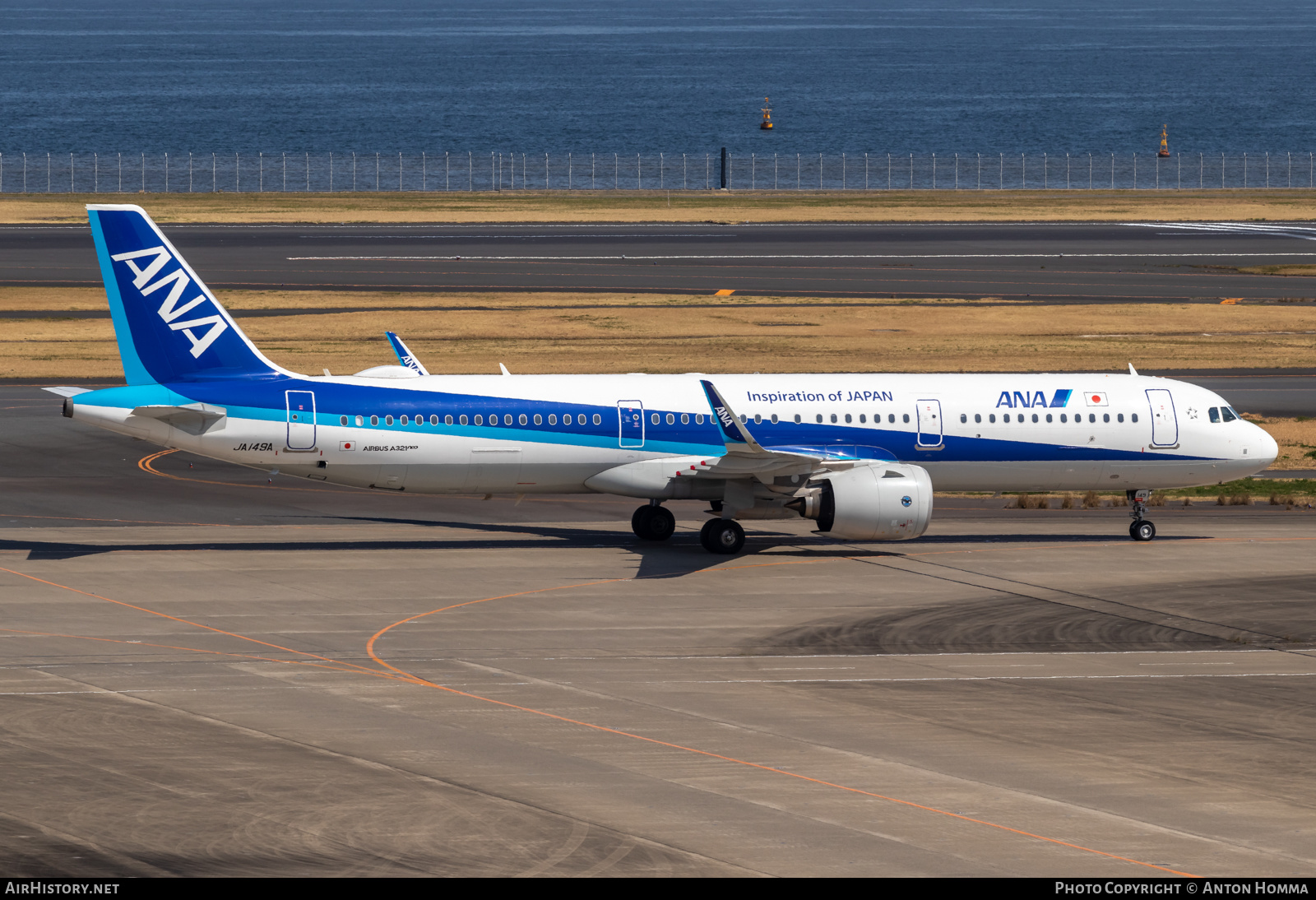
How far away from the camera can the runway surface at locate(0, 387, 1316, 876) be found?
855 inches

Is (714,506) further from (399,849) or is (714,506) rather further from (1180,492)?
(399,849)

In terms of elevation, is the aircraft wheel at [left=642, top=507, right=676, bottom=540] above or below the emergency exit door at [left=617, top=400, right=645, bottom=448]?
below

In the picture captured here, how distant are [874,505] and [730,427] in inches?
163

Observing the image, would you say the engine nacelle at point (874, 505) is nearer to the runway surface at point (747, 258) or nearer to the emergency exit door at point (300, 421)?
the emergency exit door at point (300, 421)

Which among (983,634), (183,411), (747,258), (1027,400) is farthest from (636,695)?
(747,258)

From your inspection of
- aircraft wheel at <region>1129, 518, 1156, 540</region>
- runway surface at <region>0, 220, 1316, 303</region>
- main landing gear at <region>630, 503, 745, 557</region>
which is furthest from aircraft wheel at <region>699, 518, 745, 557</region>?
runway surface at <region>0, 220, 1316, 303</region>

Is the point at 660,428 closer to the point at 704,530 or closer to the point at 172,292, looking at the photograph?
the point at 704,530

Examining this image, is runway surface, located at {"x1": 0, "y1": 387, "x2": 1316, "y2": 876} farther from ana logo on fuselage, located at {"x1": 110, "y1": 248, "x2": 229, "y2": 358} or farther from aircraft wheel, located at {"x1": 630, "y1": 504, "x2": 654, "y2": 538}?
ana logo on fuselage, located at {"x1": 110, "y1": 248, "x2": 229, "y2": 358}

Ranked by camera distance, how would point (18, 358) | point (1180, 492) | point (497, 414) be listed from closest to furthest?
1. point (497, 414)
2. point (1180, 492)
3. point (18, 358)

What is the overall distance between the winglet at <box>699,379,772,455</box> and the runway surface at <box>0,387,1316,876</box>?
3.25 meters

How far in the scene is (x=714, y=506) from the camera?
1757 inches
